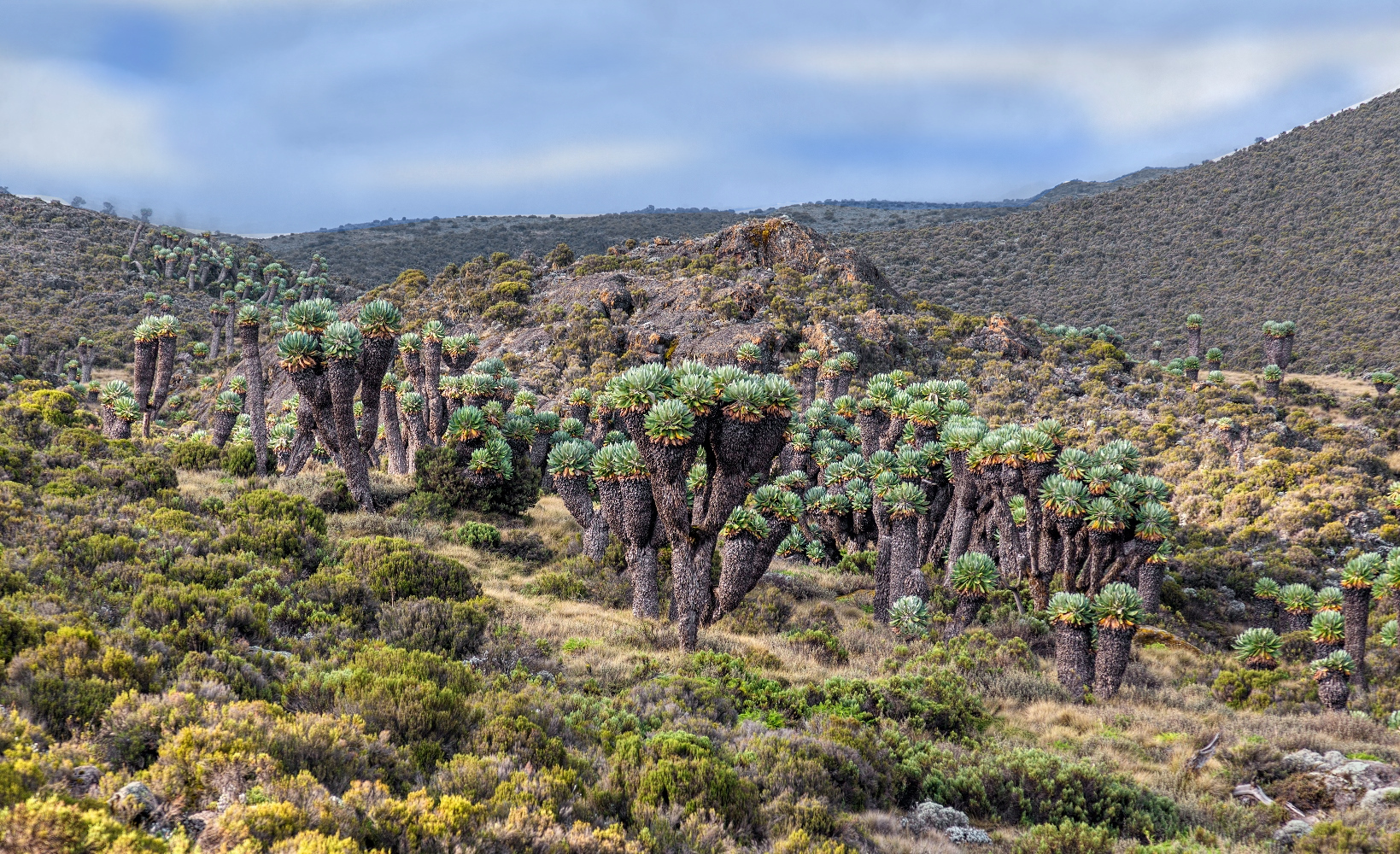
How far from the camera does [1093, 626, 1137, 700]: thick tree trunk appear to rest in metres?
15.0

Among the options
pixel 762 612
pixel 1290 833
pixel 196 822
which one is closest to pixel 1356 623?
pixel 1290 833

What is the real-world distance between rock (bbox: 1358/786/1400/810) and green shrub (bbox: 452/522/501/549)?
18.9 metres

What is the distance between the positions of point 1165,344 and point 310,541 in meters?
71.8

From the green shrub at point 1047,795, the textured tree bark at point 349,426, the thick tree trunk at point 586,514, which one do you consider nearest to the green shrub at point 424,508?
the textured tree bark at point 349,426

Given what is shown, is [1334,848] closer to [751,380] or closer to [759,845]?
[759,845]

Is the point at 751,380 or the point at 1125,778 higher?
the point at 751,380

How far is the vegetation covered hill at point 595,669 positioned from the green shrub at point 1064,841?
44 mm

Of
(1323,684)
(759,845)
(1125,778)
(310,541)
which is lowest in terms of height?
(1323,684)

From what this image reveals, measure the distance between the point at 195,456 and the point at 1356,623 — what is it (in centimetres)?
3522

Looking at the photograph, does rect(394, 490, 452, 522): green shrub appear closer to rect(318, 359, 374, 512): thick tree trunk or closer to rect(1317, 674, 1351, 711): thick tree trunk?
rect(318, 359, 374, 512): thick tree trunk

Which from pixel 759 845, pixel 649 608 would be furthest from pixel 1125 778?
pixel 649 608

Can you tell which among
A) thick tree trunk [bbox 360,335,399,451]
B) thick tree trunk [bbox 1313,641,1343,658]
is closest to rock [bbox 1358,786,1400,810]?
thick tree trunk [bbox 1313,641,1343,658]

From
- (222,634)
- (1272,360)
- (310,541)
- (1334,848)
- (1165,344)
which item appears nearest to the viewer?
(1334,848)

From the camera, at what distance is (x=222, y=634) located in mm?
9125
